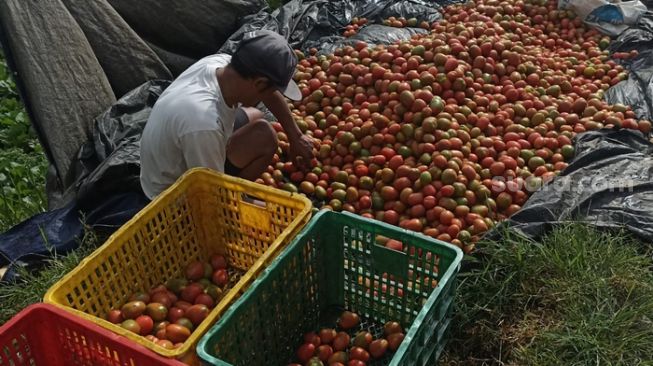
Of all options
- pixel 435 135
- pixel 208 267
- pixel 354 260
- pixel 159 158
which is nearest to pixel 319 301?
pixel 354 260

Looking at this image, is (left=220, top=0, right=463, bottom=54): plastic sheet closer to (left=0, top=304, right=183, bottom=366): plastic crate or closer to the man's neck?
the man's neck

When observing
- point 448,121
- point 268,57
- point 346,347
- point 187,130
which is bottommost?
point 346,347

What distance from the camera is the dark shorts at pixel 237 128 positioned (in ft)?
11.9

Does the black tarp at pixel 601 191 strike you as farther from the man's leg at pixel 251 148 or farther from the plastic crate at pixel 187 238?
the man's leg at pixel 251 148

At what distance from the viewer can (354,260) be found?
262 centimetres

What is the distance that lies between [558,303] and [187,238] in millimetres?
1800

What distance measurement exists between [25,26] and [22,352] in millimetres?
2618

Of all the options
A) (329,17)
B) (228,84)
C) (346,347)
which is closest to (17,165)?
(228,84)

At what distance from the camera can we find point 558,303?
281 cm

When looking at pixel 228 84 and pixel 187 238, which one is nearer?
pixel 187 238

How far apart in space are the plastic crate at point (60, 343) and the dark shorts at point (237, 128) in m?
1.61

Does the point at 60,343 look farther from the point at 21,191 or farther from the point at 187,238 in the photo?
the point at 21,191

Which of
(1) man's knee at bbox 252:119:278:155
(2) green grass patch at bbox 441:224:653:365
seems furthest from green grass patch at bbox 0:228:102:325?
(2) green grass patch at bbox 441:224:653:365

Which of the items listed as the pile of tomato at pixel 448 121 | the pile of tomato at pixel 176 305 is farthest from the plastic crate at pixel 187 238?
the pile of tomato at pixel 448 121
